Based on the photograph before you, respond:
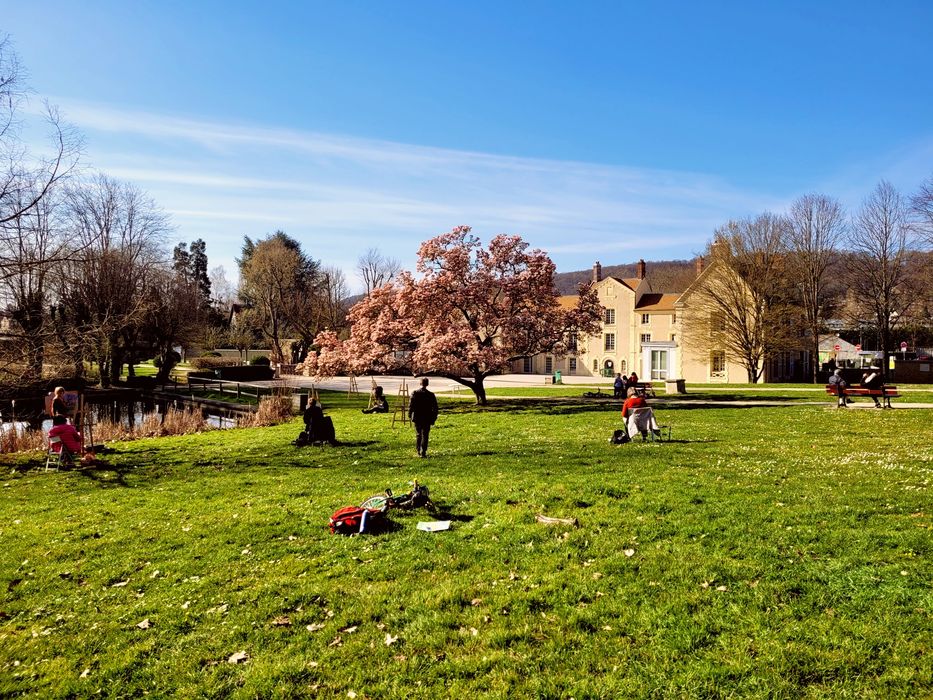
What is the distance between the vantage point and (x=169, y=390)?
44.8m

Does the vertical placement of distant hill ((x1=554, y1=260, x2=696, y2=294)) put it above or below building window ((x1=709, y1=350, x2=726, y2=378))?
above

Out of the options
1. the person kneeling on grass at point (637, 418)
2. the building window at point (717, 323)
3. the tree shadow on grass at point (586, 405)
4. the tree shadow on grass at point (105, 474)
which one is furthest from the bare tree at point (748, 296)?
the tree shadow on grass at point (105, 474)

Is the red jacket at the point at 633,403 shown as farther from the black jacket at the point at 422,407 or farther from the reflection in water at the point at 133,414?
the reflection in water at the point at 133,414

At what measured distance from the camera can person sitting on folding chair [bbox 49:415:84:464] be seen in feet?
49.3

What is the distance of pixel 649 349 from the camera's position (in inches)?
2142

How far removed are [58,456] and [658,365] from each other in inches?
1827

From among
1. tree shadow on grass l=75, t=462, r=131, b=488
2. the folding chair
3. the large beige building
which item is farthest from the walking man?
the large beige building

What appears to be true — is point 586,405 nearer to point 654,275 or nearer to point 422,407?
point 422,407

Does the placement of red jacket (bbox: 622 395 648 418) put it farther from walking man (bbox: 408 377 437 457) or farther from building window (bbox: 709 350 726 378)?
building window (bbox: 709 350 726 378)

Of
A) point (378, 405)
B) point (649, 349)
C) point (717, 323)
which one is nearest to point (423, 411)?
point (378, 405)

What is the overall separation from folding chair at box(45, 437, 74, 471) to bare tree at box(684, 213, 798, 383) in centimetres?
4206

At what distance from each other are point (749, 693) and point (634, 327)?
57.3m

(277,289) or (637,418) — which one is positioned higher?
(277,289)

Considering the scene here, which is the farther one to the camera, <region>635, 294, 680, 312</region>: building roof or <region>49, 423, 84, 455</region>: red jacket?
<region>635, 294, 680, 312</region>: building roof
